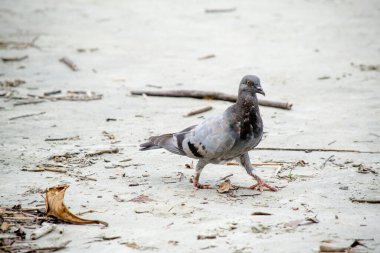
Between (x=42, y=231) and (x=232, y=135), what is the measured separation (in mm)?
1779

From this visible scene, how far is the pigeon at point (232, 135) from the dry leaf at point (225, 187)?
127mm

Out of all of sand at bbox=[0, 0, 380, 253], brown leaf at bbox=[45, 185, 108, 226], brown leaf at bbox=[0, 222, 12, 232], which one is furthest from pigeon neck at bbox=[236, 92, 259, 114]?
brown leaf at bbox=[0, 222, 12, 232]

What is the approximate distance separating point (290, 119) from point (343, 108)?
32.9 inches

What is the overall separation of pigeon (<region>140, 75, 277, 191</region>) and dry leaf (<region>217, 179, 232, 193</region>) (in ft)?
0.42

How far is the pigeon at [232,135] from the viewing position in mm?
5395

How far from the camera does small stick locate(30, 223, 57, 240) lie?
174 inches

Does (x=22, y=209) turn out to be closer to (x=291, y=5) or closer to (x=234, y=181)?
(x=234, y=181)

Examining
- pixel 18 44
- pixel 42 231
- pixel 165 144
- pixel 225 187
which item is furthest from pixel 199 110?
pixel 18 44

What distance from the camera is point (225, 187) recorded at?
18.3 ft

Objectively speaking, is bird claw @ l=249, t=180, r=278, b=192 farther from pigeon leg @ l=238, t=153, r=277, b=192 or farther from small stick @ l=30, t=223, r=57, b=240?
small stick @ l=30, t=223, r=57, b=240

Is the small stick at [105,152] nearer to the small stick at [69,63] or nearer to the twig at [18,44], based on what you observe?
the small stick at [69,63]

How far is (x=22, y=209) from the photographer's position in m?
4.95

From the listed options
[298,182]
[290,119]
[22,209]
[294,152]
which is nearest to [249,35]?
[290,119]

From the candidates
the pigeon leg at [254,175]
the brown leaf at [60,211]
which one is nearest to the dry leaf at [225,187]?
the pigeon leg at [254,175]
